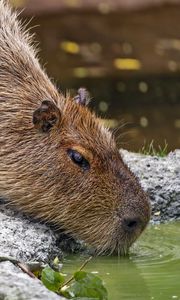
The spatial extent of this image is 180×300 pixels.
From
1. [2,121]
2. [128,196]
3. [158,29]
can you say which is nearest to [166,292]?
[128,196]

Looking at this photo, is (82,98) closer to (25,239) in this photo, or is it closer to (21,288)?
(25,239)

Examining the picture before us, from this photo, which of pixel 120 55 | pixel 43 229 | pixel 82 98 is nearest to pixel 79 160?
pixel 43 229

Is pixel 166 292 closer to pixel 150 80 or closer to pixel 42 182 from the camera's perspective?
pixel 42 182

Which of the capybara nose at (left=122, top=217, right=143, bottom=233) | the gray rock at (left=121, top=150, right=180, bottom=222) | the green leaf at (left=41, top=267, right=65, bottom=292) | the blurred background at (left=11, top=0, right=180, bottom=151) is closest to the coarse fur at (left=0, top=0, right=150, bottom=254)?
the capybara nose at (left=122, top=217, right=143, bottom=233)

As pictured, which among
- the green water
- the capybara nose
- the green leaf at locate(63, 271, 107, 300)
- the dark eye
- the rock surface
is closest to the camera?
the rock surface

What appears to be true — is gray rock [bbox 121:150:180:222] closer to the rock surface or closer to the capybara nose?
the rock surface
